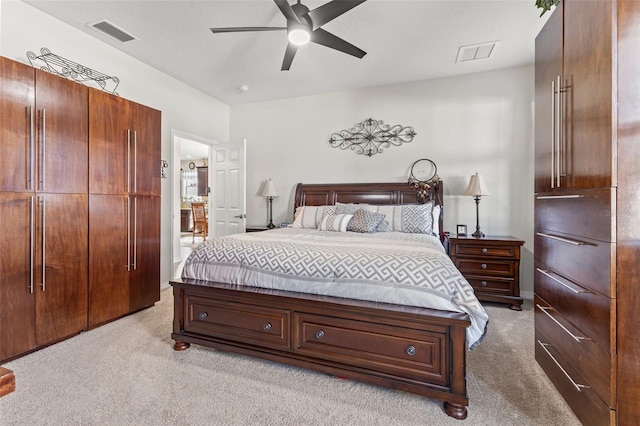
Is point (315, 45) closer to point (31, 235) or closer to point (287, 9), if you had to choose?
point (287, 9)

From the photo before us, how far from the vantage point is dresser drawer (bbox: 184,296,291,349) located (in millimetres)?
2049

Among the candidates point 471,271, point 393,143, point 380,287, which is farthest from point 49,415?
point 393,143

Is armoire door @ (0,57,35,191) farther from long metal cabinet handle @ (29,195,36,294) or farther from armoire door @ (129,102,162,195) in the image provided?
armoire door @ (129,102,162,195)

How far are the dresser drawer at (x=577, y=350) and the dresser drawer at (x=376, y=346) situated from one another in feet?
Result: 2.03

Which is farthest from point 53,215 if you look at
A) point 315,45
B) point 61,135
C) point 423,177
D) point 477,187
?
point 477,187

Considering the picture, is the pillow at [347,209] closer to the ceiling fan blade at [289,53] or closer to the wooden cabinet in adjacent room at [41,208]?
the ceiling fan blade at [289,53]

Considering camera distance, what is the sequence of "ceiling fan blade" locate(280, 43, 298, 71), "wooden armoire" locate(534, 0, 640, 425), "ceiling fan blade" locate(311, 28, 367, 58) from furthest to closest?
"ceiling fan blade" locate(280, 43, 298, 71) → "ceiling fan blade" locate(311, 28, 367, 58) → "wooden armoire" locate(534, 0, 640, 425)

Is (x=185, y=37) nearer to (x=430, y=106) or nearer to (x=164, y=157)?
(x=164, y=157)

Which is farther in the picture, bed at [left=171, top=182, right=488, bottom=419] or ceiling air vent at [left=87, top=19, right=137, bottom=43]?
ceiling air vent at [left=87, top=19, right=137, bottom=43]

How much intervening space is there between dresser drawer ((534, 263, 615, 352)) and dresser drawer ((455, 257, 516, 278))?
155 cm

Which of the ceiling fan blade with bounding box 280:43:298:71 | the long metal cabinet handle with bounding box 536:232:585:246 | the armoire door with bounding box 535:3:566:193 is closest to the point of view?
the long metal cabinet handle with bounding box 536:232:585:246

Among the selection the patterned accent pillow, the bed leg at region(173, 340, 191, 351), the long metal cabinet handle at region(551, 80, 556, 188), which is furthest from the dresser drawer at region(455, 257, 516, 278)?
the bed leg at region(173, 340, 191, 351)

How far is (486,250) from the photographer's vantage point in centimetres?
344

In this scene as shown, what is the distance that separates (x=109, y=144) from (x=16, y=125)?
2.26ft
